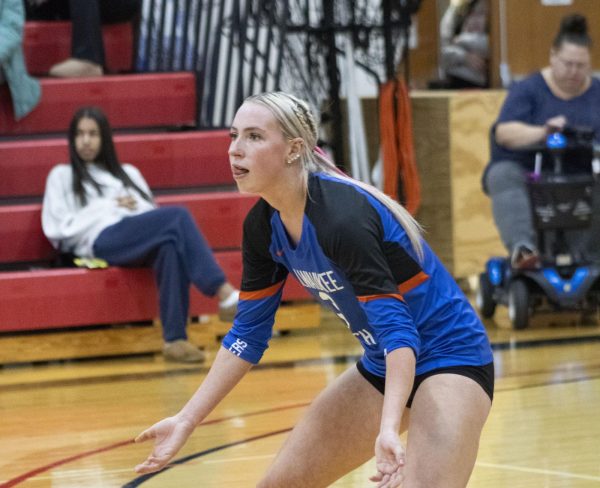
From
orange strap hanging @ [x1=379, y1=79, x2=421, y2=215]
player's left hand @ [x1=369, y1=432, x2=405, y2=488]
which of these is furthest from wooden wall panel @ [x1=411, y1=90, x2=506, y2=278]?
player's left hand @ [x1=369, y1=432, x2=405, y2=488]

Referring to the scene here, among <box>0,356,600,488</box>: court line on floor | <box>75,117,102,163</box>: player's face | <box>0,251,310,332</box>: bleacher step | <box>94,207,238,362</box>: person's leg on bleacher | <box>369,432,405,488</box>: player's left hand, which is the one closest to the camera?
<box>369,432,405,488</box>: player's left hand

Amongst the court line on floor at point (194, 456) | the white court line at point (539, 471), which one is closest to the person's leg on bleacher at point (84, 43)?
the court line on floor at point (194, 456)

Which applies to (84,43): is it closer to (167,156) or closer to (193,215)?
(167,156)

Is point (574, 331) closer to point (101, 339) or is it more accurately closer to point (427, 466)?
point (101, 339)

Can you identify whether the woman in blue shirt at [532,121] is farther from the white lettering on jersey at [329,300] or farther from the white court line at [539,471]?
the white lettering on jersey at [329,300]

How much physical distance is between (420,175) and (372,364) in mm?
5289

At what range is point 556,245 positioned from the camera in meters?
6.41

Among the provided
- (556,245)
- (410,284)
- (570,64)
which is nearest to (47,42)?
(570,64)

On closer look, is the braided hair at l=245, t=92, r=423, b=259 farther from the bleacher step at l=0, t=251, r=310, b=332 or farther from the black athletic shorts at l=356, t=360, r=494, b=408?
the bleacher step at l=0, t=251, r=310, b=332

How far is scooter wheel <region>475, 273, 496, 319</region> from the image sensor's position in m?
6.64

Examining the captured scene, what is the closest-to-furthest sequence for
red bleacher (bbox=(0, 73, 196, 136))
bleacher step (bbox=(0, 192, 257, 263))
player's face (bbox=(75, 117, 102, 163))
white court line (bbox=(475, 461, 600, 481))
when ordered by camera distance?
white court line (bbox=(475, 461, 600, 481)) → player's face (bbox=(75, 117, 102, 163)) → bleacher step (bbox=(0, 192, 257, 263)) → red bleacher (bbox=(0, 73, 196, 136))

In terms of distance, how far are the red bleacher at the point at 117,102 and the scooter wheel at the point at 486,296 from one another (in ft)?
6.12

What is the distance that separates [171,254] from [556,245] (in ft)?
6.27

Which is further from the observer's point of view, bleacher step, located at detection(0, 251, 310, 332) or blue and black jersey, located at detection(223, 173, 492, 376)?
bleacher step, located at detection(0, 251, 310, 332)
